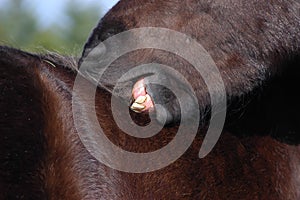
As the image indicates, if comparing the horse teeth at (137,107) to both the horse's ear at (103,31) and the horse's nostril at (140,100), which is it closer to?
the horse's nostril at (140,100)

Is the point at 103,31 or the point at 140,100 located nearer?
the point at 140,100

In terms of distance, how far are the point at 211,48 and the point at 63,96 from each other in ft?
2.04

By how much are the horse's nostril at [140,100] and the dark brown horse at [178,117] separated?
0.01m

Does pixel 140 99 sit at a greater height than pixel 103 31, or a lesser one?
lesser

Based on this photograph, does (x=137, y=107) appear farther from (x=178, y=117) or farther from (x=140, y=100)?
(x=178, y=117)

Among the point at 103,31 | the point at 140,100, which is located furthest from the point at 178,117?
the point at 103,31

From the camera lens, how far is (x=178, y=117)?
108 inches

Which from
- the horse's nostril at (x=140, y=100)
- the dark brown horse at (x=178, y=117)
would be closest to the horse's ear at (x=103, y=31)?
the dark brown horse at (x=178, y=117)

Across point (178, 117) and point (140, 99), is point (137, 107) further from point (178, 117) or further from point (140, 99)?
point (178, 117)

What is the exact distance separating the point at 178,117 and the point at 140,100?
0.16 metres

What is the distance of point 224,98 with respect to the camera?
289 centimetres

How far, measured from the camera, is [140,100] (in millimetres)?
2654

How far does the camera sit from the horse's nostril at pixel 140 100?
2.65 metres

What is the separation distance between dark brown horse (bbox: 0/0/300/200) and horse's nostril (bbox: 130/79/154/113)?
1 cm
